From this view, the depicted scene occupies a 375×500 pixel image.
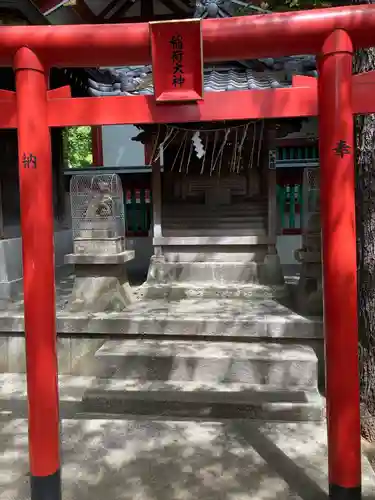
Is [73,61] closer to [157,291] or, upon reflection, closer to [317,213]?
[317,213]

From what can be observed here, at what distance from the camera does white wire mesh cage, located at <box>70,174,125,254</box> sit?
6.13 m

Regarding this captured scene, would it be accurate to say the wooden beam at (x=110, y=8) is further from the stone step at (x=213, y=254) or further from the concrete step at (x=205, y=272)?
the concrete step at (x=205, y=272)

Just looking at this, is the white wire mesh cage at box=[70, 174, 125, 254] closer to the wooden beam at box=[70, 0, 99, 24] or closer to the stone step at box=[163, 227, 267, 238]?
the stone step at box=[163, 227, 267, 238]

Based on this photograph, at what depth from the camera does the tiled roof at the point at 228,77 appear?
7.18m

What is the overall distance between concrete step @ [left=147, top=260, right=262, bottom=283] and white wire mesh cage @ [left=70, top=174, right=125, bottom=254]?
4.35 ft

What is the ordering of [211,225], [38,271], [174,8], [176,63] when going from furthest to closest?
[174,8] → [211,225] → [38,271] → [176,63]

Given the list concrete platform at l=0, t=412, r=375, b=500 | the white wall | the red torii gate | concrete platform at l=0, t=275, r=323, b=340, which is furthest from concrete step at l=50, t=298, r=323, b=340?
the white wall

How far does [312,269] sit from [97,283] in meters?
2.77

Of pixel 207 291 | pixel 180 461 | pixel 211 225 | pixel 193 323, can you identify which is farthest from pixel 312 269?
pixel 180 461

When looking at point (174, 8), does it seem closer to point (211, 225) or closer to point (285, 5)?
point (285, 5)

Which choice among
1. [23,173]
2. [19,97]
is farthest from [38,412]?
[19,97]

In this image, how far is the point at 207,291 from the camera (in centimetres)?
709

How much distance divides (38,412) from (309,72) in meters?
6.49

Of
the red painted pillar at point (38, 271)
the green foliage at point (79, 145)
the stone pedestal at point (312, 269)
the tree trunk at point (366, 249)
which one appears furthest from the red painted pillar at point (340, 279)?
the green foliage at point (79, 145)
